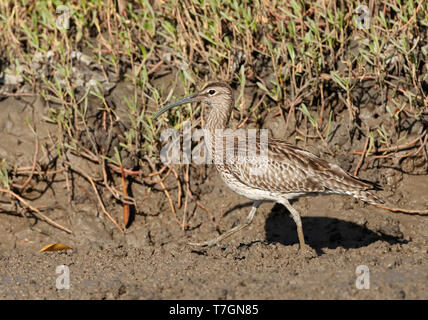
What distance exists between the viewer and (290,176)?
6.99m

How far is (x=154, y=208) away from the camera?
8195 mm

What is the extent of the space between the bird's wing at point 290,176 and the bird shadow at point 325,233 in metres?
1.01

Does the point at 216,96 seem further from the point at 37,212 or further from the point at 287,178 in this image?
the point at 37,212

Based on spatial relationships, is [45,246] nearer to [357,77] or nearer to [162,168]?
[162,168]

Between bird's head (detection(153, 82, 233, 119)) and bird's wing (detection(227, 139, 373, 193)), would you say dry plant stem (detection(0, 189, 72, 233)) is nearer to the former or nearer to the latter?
→ bird's head (detection(153, 82, 233, 119))

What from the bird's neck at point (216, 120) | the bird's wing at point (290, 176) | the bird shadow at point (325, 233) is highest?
the bird's neck at point (216, 120)

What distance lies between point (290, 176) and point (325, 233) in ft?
4.05

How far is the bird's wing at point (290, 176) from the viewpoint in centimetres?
695

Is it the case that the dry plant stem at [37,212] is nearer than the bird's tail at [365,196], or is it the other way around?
the bird's tail at [365,196]

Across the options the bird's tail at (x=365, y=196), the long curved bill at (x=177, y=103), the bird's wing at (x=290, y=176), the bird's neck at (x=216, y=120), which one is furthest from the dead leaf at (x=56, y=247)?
the bird's tail at (x=365, y=196)

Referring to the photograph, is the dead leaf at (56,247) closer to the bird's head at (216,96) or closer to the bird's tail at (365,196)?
the bird's head at (216,96)

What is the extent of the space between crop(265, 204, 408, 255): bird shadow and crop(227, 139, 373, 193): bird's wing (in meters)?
1.01

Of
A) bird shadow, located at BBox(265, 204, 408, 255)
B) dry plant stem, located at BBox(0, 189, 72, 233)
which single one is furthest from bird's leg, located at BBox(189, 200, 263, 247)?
dry plant stem, located at BBox(0, 189, 72, 233)

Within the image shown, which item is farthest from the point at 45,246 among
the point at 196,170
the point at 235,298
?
the point at 235,298
